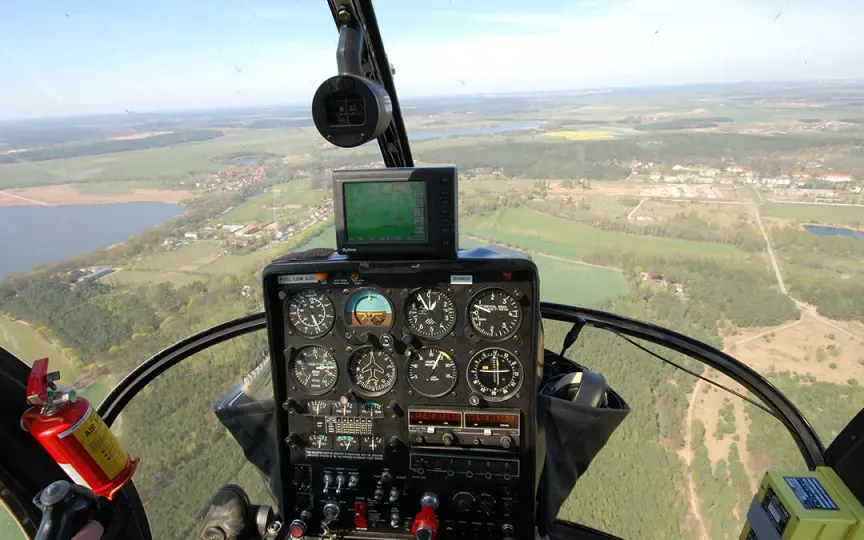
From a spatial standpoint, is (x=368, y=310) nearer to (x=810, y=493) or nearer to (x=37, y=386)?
(x=37, y=386)

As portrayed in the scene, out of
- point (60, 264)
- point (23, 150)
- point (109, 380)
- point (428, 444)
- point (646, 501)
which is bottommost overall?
point (646, 501)

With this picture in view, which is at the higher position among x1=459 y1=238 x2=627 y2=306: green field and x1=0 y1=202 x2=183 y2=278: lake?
x1=0 y1=202 x2=183 y2=278: lake

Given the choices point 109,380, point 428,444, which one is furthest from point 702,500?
point 109,380

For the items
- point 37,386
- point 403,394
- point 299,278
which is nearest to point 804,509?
point 403,394

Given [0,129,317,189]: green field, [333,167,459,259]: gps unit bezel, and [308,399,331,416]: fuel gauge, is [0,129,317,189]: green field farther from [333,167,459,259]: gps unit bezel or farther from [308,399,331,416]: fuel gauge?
[308,399,331,416]: fuel gauge

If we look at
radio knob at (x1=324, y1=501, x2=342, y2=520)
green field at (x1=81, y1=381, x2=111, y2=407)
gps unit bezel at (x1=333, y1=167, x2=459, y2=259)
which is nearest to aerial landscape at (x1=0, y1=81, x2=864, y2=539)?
green field at (x1=81, y1=381, x2=111, y2=407)

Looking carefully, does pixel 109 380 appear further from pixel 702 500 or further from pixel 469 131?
pixel 702 500

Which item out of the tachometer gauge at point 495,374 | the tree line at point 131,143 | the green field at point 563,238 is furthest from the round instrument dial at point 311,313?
the tree line at point 131,143
